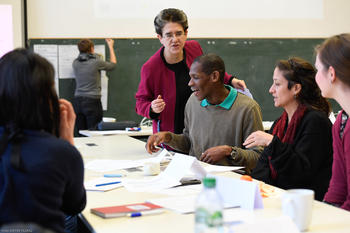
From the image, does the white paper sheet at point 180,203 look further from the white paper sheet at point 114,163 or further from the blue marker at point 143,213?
the white paper sheet at point 114,163

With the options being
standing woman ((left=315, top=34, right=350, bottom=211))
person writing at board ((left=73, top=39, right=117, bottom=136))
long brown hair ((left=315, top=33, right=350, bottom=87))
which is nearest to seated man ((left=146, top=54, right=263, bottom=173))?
standing woman ((left=315, top=34, right=350, bottom=211))

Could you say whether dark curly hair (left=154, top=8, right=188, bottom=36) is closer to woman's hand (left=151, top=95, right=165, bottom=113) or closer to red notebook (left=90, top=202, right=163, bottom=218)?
woman's hand (left=151, top=95, right=165, bottom=113)

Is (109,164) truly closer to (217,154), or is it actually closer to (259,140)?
(217,154)

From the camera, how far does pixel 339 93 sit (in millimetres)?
1861

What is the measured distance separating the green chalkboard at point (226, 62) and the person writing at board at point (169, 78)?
109 inches

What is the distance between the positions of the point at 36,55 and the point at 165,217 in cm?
64

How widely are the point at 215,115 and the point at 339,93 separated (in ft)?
3.44

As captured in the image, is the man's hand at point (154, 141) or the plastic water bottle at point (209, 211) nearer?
the plastic water bottle at point (209, 211)

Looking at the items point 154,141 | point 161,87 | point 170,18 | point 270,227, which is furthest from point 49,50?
point 270,227

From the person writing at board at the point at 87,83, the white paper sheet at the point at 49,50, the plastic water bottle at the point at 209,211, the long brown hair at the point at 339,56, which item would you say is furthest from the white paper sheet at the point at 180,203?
the white paper sheet at the point at 49,50

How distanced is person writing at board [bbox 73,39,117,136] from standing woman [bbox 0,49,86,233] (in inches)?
177

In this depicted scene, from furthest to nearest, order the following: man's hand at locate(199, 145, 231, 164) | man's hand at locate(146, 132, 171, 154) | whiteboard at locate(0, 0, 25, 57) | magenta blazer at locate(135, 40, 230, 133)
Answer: whiteboard at locate(0, 0, 25, 57)
magenta blazer at locate(135, 40, 230, 133)
man's hand at locate(146, 132, 171, 154)
man's hand at locate(199, 145, 231, 164)

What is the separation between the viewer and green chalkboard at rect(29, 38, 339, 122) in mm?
6023

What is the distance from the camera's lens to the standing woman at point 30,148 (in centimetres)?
121
